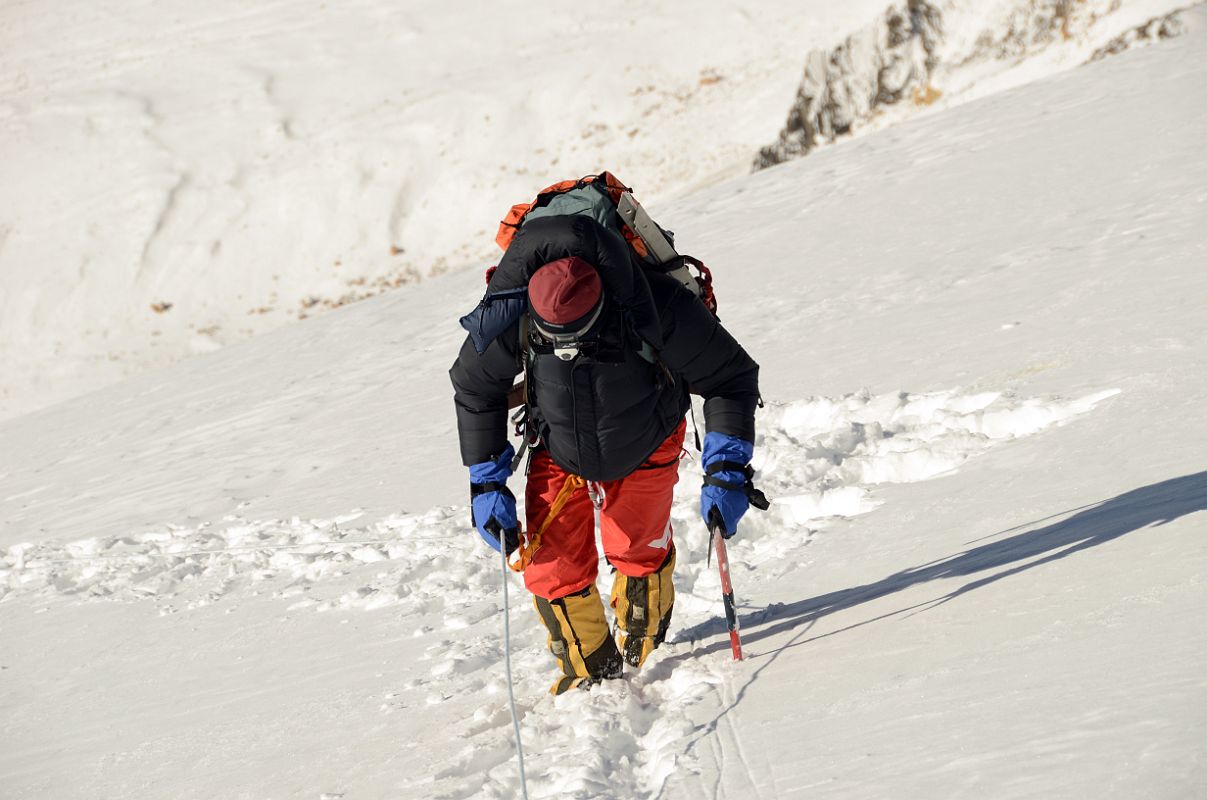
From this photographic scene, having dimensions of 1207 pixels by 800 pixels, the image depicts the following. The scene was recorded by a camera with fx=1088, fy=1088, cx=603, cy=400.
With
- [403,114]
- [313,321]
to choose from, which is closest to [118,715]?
[313,321]

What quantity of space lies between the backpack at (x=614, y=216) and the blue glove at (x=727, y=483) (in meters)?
0.55

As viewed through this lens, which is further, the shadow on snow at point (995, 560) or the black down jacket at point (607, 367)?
the shadow on snow at point (995, 560)

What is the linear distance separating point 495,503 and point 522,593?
135cm

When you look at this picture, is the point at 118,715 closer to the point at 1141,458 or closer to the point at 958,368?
the point at 1141,458

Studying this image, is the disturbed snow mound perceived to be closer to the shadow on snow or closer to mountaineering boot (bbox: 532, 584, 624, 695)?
the shadow on snow

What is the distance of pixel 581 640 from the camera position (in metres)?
3.83

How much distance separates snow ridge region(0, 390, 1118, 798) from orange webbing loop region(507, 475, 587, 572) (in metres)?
0.49

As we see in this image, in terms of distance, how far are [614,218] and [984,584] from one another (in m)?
1.75

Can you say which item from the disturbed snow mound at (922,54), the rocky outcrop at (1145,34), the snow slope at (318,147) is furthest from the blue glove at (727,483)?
the snow slope at (318,147)

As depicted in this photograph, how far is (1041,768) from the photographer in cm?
242

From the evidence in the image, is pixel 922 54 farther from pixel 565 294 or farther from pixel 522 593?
pixel 565 294

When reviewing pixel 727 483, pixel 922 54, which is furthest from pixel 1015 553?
pixel 922 54

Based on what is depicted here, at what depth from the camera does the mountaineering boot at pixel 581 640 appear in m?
3.83

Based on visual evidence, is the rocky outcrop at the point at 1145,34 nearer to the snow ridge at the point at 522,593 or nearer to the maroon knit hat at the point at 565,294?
the snow ridge at the point at 522,593
